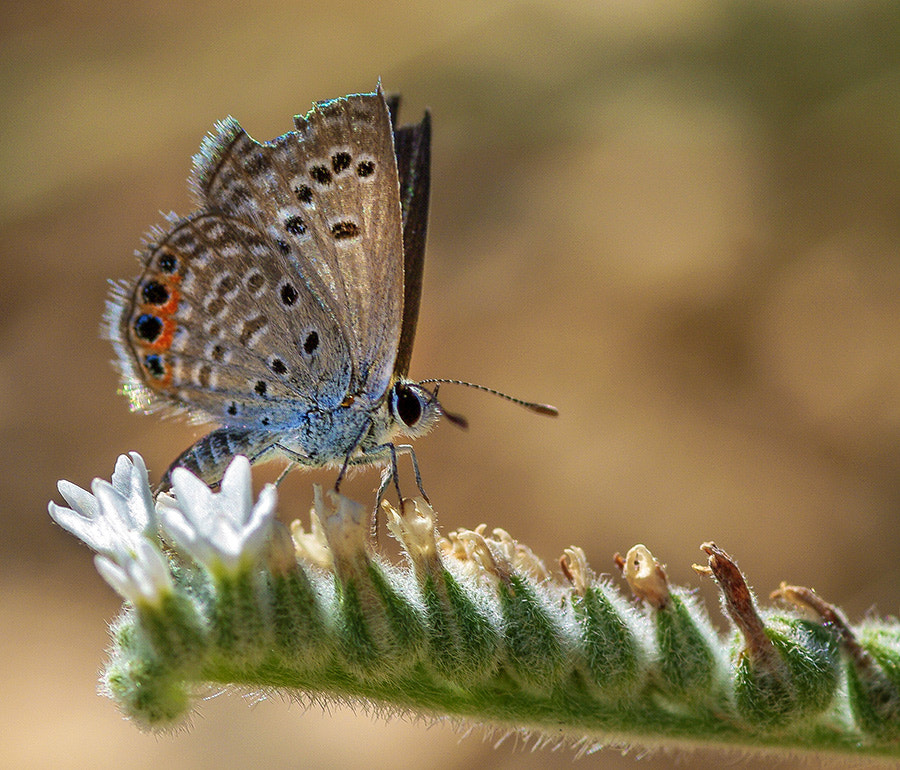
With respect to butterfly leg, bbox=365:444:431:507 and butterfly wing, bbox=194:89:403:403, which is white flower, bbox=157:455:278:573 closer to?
butterfly leg, bbox=365:444:431:507

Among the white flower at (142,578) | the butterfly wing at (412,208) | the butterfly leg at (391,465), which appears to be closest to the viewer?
the white flower at (142,578)

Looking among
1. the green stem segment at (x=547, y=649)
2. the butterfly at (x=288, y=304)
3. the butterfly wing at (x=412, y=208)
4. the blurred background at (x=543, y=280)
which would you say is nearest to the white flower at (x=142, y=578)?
the green stem segment at (x=547, y=649)

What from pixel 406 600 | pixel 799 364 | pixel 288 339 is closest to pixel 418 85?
pixel 799 364

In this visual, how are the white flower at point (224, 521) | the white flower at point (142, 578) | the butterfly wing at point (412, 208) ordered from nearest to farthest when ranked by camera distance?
the white flower at point (142, 578), the white flower at point (224, 521), the butterfly wing at point (412, 208)

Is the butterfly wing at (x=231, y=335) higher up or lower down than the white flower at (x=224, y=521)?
higher up

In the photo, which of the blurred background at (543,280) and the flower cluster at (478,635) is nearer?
the flower cluster at (478,635)

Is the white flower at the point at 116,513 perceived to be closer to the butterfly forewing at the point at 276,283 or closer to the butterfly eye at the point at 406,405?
the butterfly forewing at the point at 276,283

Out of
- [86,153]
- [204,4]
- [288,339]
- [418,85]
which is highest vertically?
[204,4]

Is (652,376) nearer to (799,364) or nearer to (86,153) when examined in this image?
(799,364)

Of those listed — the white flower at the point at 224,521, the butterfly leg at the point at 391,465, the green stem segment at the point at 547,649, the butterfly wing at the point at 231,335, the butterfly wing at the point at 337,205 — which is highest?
the butterfly wing at the point at 337,205
